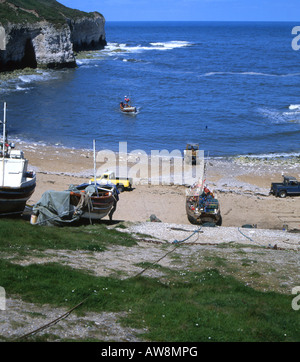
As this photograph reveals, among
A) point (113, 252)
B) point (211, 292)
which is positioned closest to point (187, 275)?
point (211, 292)

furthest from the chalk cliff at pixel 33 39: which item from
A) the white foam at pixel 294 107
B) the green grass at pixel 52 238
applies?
the green grass at pixel 52 238

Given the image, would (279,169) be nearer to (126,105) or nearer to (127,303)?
(126,105)

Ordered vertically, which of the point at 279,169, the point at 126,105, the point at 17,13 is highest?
the point at 17,13

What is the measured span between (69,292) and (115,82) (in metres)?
77.6

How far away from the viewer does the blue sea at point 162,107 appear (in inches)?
2076

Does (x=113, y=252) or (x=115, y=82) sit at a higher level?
(x=115, y=82)

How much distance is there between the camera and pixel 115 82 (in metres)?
88.7

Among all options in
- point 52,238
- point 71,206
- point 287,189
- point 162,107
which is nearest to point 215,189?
point 287,189

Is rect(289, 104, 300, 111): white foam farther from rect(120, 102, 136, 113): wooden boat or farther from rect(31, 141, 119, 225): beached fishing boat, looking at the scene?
rect(31, 141, 119, 225): beached fishing boat

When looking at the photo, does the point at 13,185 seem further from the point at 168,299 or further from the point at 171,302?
the point at 171,302

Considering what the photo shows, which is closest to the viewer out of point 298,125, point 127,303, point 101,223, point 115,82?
point 127,303

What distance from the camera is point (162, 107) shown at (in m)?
69.2

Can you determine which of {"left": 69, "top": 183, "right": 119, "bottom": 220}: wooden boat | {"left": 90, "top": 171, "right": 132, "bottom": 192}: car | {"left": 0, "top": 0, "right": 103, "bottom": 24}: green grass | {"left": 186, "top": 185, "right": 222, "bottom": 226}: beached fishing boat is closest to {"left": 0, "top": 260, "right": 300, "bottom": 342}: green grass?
{"left": 69, "top": 183, "right": 119, "bottom": 220}: wooden boat

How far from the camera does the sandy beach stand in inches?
1252
